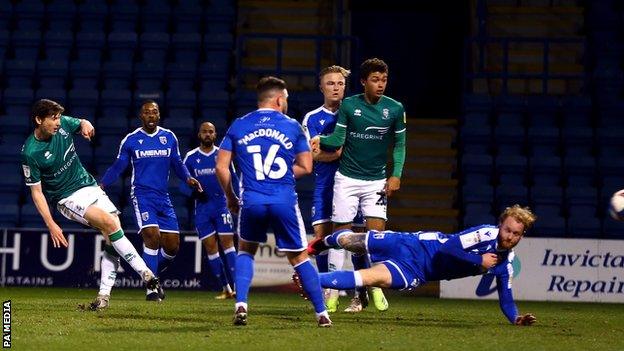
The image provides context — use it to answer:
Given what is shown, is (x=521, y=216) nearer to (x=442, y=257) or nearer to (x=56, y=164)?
(x=442, y=257)

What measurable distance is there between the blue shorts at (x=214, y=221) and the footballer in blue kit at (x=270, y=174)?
5198 millimetres

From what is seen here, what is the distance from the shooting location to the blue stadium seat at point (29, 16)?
1915 centimetres

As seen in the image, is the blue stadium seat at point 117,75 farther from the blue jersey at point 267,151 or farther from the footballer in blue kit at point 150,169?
the blue jersey at point 267,151

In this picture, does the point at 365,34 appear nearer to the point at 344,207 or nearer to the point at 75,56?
the point at 75,56

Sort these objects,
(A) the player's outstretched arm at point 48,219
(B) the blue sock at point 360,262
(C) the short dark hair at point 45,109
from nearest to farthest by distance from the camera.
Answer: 1. (A) the player's outstretched arm at point 48,219
2. (C) the short dark hair at point 45,109
3. (B) the blue sock at point 360,262

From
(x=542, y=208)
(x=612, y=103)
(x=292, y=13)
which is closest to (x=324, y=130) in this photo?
(x=542, y=208)

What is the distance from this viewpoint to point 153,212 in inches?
492

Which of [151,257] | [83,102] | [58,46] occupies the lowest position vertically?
[151,257]

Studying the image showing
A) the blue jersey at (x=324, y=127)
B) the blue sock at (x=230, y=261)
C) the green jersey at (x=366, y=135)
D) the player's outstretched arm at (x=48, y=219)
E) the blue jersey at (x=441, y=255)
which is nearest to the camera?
the blue jersey at (x=441, y=255)

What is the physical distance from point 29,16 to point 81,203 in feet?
32.6

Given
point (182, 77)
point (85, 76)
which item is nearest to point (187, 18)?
point (182, 77)

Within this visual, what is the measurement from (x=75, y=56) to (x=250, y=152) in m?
11.1

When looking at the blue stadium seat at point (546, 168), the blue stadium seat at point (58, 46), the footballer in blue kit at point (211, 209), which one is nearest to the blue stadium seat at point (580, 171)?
the blue stadium seat at point (546, 168)

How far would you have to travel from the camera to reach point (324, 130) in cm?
1043
